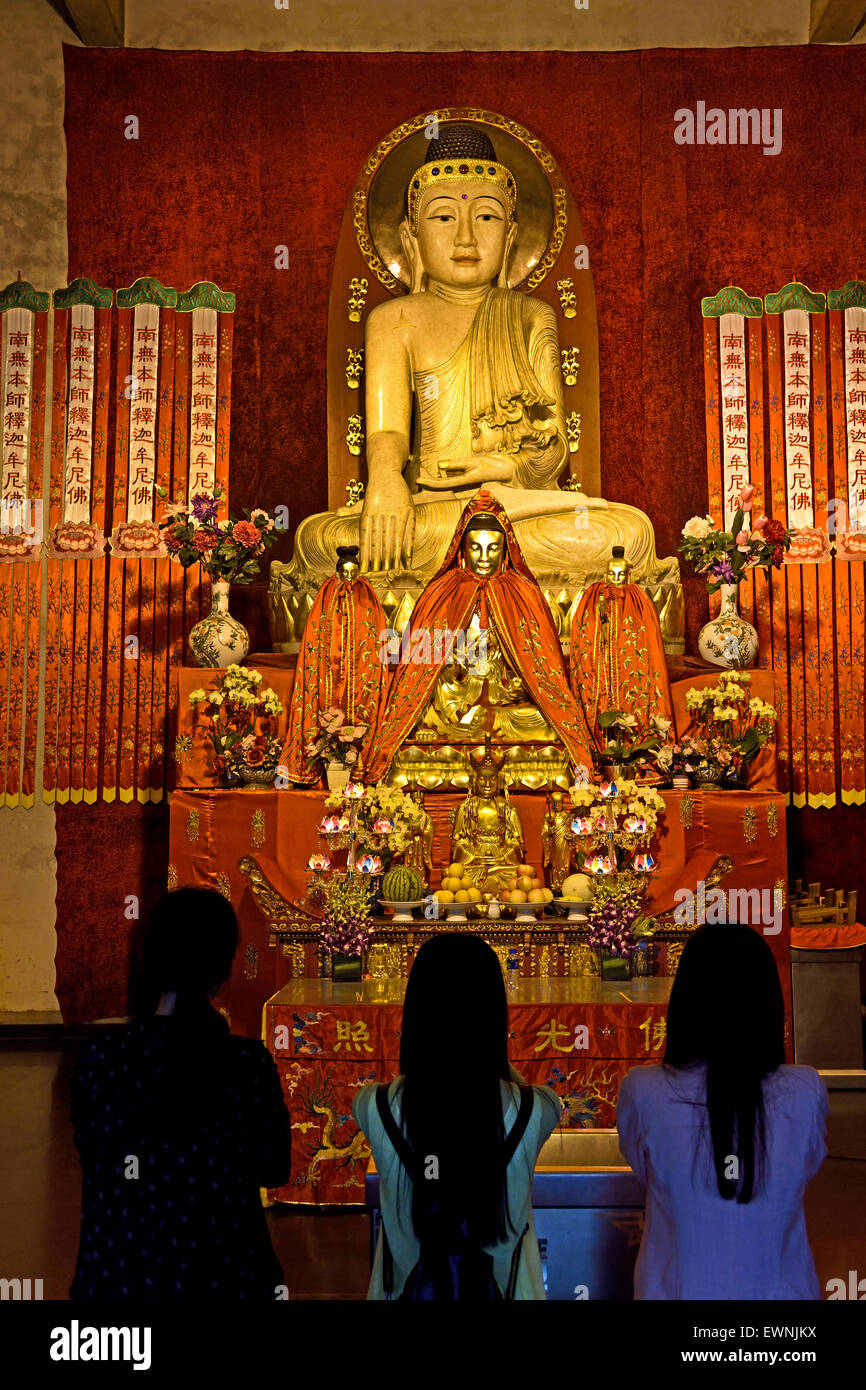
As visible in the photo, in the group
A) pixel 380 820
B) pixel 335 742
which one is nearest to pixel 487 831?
pixel 380 820

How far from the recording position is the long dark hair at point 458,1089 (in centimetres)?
187

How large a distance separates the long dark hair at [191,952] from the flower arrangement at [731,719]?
420 centimetres

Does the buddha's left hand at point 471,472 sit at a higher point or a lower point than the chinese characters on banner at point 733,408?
lower

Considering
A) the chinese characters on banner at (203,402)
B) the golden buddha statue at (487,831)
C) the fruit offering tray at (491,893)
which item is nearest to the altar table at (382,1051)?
the fruit offering tray at (491,893)

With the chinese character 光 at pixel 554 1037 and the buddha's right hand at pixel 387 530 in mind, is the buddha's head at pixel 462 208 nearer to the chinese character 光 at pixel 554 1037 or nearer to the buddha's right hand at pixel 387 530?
the buddha's right hand at pixel 387 530

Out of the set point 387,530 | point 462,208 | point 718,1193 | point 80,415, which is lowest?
point 718,1193

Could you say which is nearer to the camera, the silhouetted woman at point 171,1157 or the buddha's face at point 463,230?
the silhouetted woman at point 171,1157

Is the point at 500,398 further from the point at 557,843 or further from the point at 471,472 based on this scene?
the point at 557,843

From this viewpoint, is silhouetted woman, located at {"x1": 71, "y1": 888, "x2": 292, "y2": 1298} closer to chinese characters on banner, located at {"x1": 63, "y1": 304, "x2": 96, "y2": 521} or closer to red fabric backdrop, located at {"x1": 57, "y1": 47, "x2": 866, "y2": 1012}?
chinese characters on banner, located at {"x1": 63, "y1": 304, "x2": 96, "y2": 521}

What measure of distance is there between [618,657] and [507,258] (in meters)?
3.04

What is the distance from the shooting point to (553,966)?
206 inches

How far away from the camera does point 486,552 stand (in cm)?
653

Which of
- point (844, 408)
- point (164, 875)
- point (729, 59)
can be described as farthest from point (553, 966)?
point (729, 59)
